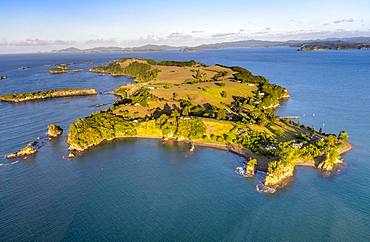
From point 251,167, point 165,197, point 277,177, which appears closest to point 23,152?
point 165,197

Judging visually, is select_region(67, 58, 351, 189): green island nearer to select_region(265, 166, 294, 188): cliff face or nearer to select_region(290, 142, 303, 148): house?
select_region(265, 166, 294, 188): cliff face

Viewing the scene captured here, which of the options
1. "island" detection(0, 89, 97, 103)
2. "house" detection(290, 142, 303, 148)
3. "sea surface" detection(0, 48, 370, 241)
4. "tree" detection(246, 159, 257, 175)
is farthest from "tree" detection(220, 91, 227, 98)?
"island" detection(0, 89, 97, 103)

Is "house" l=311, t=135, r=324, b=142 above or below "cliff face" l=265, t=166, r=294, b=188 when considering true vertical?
above

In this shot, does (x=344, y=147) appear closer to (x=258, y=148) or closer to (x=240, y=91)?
(x=258, y=148)

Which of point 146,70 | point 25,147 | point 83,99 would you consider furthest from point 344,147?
point 146,70

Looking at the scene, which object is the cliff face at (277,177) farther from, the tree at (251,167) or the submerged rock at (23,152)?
the submerged rock at (23,152)

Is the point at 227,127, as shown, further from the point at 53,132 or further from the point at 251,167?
the point at 53,132

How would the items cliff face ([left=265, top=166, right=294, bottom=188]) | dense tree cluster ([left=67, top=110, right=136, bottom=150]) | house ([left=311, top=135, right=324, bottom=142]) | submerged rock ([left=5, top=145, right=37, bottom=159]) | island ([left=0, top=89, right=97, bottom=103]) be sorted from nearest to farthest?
cliff face ([left=265, top=166, right=294, bottom=188]), submerged rock ([left=5, top=145, right=37, bottom=159]), house ([left=311, top=135, right=324, bottom=142]), dense tree cluster ([left=67, top=110, right=136, bottom=150]), island ([left=0, top=89, right=97, bottom=103])
